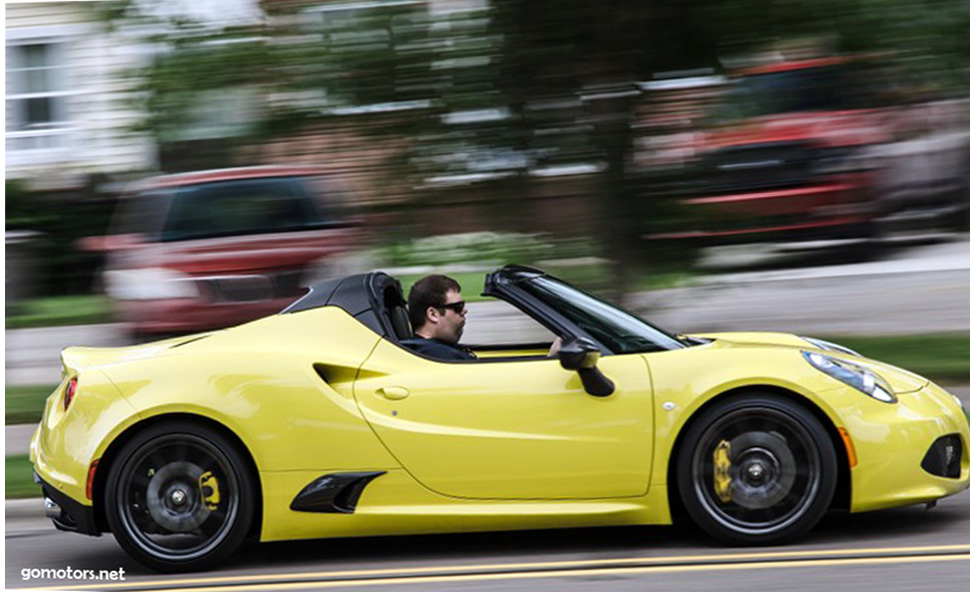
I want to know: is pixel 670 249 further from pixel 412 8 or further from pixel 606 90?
pixel 412 8

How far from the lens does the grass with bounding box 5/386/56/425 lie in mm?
10969

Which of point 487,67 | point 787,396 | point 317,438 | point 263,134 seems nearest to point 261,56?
point 263,134

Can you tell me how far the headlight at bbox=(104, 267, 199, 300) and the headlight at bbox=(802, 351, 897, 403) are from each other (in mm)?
7211

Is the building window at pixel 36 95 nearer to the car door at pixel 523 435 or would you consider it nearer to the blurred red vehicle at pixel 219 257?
the blurred red vehicle at pixel 219 257

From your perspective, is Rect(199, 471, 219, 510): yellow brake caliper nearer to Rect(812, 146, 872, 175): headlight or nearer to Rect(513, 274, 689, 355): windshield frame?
Rect(513, 274, 689, 355): windshield frame

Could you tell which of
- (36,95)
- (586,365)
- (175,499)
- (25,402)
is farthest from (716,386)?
(36,95)

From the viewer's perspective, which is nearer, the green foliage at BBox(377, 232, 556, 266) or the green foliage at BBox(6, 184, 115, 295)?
the green foliage at BBox(377, 232, 556, 266)

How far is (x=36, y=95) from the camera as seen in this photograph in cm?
2128

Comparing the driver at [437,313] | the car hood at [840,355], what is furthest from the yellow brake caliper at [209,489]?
the car hood at [840,355]

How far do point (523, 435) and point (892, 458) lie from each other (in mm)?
1487

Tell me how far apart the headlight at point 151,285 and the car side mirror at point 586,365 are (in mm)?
6909

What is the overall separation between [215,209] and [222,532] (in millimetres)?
6442

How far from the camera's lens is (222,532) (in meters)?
6.32

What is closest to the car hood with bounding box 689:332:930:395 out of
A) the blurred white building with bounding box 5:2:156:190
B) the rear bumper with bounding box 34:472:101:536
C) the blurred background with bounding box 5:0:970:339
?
the blurred background with bounding box 5:0:970:339
